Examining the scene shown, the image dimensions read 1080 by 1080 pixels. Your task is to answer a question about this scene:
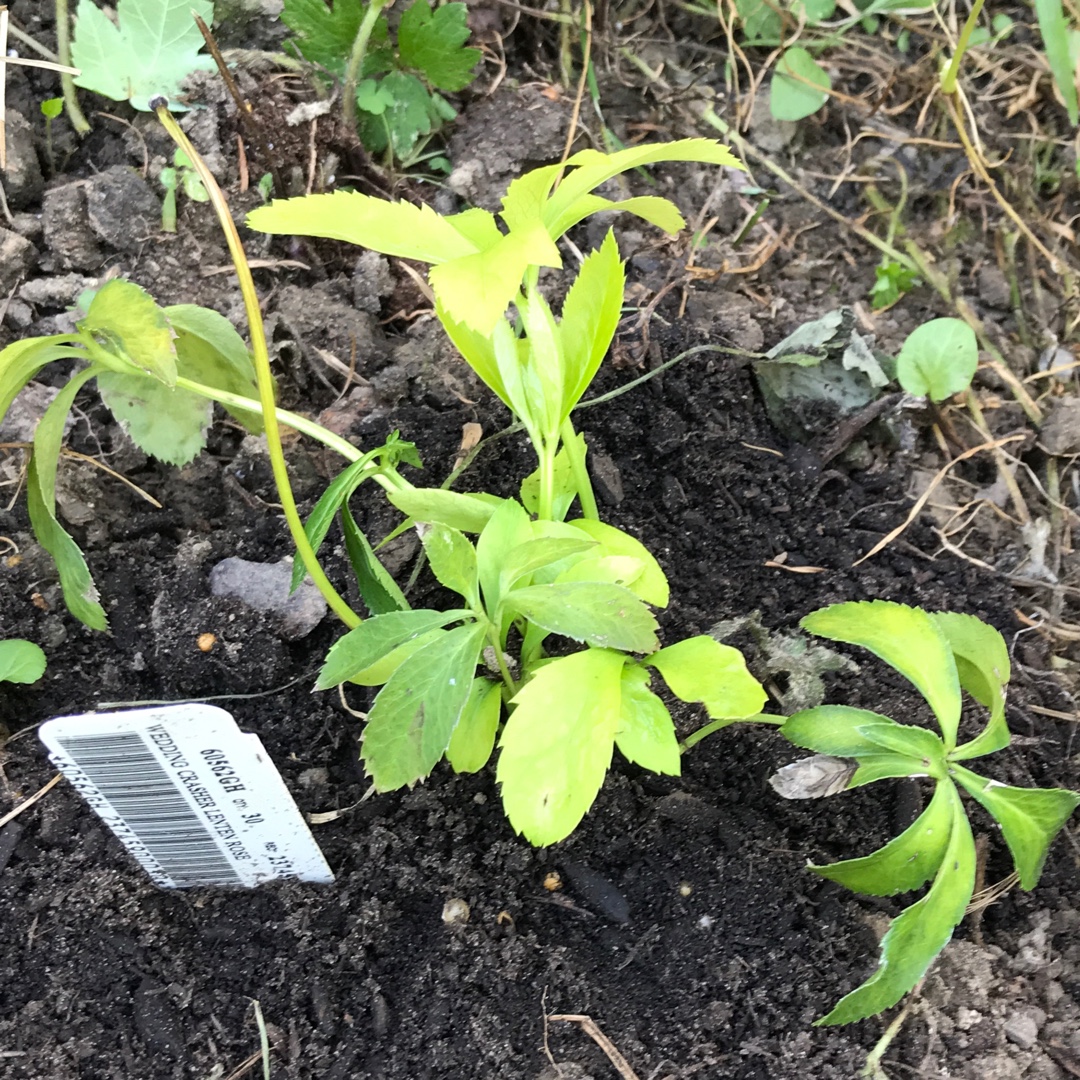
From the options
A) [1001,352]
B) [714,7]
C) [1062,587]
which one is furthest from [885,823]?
[714,7]

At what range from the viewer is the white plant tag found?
0.75 metres

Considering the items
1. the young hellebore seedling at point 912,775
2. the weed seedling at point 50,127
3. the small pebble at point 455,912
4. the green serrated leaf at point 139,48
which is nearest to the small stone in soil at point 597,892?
the small pebble at point 455,912

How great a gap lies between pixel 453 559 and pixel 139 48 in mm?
783

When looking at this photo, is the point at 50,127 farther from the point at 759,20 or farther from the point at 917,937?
the point at 917,937

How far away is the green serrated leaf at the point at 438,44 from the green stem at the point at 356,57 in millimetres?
46

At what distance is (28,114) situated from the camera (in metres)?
1.28

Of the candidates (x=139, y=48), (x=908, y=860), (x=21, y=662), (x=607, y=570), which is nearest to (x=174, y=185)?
(x=139, y=48)

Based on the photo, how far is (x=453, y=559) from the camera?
79cm

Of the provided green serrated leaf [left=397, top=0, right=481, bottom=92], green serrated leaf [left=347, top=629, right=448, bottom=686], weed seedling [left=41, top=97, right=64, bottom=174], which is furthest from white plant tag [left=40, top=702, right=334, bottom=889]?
green serrated leaf [left=397, top=0, right=481, bottom=92]

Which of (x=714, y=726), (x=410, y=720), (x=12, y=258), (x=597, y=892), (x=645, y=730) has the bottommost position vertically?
(x=597, y=892)

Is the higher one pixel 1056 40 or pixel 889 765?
pixel 1056 40

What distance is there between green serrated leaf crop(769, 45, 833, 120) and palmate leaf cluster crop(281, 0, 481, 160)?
58 cm

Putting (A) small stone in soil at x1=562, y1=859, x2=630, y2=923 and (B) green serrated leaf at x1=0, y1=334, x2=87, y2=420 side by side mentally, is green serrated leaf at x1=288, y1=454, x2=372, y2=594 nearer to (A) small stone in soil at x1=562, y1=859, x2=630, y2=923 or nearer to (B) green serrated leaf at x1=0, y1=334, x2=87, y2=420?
(B) green serrated leaf at x1=0, y1=334, x2=87, y2=420

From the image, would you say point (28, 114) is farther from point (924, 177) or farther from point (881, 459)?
point (924, 177)
